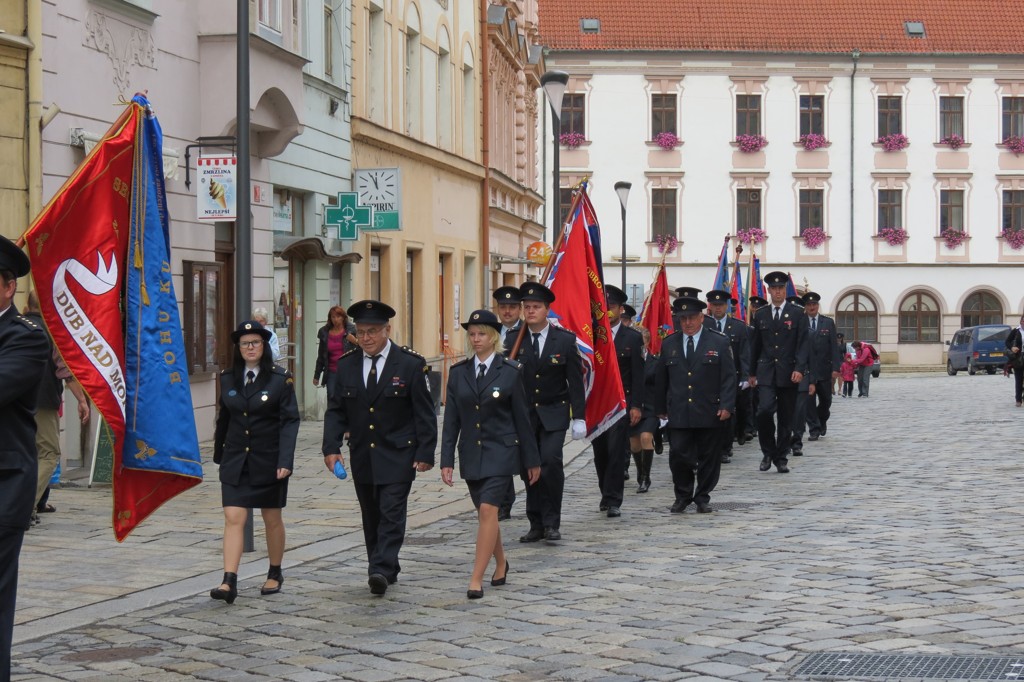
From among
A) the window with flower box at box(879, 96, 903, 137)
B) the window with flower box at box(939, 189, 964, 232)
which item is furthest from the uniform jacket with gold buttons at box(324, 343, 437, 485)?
the window with flower box at box(939, 189, 964, 232)

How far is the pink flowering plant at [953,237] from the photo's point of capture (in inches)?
2276

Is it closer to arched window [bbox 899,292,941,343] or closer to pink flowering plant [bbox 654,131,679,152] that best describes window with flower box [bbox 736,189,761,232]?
pink flowering plant [bbox 654,131,679,152]

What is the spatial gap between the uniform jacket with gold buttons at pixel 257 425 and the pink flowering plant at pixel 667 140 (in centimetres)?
4972

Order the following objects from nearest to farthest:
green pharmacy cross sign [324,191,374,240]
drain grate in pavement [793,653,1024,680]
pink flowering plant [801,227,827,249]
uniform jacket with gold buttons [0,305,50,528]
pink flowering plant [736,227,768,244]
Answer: uniform jacket with gold buttons [0,305,50,528]
drain grate in pavement [793,653,1024,680]
green pharmacy cross sign [324,191,374,240]
pink flowering plant [736,227,768,244]
pink flowering plant [801,227,827,249]

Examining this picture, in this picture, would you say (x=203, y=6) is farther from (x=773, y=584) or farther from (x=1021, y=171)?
(x=1021, y=171)

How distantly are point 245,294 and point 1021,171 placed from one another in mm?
52117

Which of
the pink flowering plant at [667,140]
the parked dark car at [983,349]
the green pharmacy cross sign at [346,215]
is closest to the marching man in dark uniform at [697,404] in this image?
the green pharmacy cross sign at [346,215]

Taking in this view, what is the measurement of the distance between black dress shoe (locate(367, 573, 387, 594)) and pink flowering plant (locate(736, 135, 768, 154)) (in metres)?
50.4

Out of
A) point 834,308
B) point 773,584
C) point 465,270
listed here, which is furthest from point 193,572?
point 834,308

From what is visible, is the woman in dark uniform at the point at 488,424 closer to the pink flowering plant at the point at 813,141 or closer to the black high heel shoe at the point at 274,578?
the black high heel shoe at the point at 274,578

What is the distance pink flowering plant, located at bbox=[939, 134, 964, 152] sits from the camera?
5812cm

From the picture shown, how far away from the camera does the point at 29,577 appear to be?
972 centimetres

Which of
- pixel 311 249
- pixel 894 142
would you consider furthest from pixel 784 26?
pixel 311 249

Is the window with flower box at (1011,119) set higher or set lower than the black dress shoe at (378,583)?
higher
